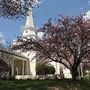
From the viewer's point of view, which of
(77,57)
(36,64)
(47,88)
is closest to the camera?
(47,88)

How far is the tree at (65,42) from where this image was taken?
2556 cm

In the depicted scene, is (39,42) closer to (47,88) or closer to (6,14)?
(47,88)

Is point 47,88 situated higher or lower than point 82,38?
lower

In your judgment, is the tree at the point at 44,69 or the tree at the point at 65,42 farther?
the tree at the point at 44,69

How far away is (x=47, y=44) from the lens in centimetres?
2609

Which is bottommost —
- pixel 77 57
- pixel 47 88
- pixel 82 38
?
pixel 47 88

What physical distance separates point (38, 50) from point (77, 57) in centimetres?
347

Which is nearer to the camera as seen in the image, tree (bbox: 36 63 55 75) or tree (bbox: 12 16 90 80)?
tree (bbox: 12 16 90 80)

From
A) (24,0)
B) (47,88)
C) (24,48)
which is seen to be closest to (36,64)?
(24,48)

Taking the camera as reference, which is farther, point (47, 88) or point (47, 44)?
point (47, 44)

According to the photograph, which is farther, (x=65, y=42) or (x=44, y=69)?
(x=44, y=69)

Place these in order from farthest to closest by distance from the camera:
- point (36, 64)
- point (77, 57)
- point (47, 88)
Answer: point (36, 64) < point (77, 57) < point (47, 88)

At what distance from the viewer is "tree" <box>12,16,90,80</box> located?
83.9ft

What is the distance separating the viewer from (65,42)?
25.4 m
